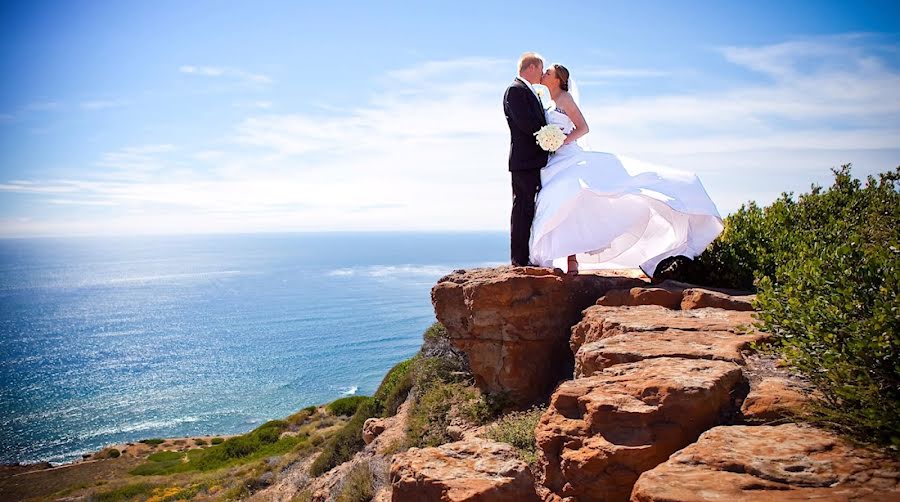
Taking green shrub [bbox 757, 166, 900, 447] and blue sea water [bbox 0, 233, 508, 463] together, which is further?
blue sea water [bbox 0, 233, 508, 463]

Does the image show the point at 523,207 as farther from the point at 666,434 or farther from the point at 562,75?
the point at 666,434

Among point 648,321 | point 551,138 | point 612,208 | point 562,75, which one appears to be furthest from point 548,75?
point 648,321

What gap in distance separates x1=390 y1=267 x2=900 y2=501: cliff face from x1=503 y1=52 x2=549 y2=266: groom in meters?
1.85

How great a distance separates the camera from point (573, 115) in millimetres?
8492

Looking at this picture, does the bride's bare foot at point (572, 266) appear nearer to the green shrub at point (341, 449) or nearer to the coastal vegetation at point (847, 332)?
the coastal vegetation at point (847, 332)

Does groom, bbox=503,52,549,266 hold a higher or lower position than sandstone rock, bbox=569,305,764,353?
higher

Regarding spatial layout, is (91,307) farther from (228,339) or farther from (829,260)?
(829,260)

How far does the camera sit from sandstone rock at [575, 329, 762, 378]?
5.03 meters

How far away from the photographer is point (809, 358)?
150 inches

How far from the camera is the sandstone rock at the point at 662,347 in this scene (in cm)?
503

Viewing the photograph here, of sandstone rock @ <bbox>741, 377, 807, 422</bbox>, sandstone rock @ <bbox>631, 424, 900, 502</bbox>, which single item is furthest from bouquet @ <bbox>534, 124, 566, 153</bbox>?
sandstone rock @ <bbox>631, 424, 900, 502</bbox>

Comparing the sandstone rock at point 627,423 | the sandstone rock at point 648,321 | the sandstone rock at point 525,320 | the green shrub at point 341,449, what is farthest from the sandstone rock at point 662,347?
the green shrub at point 341,449

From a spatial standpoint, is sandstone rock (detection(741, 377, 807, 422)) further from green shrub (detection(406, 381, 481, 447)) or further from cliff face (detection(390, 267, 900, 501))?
green shrub (detection(406, 381, 481, 447))

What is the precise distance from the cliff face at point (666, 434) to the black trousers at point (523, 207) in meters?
1.76
